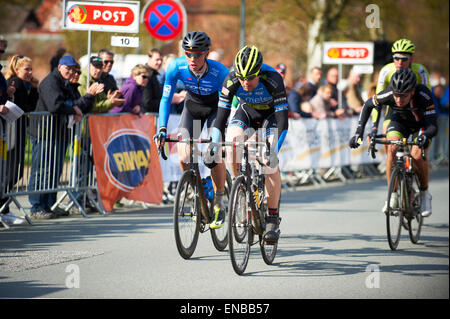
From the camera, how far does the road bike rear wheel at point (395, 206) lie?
30.2 ft

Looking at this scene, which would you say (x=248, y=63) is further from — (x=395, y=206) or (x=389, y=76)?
(x=389, y=76)

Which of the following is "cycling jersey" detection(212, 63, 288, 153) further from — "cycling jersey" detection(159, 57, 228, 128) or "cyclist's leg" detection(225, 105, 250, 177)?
"cycling jersey" detection(159, 57, 228, 128)

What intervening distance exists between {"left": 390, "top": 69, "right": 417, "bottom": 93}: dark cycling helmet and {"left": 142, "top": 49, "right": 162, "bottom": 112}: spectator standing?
4988 millimetres

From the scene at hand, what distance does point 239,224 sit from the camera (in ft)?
24.9

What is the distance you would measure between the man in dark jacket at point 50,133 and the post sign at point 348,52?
341 inches

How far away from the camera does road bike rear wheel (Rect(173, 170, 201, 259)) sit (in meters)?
7.93

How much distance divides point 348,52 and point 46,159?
32.2 ft

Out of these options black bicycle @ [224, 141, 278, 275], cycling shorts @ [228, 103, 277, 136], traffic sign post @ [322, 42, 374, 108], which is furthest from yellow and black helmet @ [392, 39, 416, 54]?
traffic sign post @ [322, 42, 374, 108]

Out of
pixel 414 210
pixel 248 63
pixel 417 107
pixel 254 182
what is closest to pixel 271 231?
pixel 254 182

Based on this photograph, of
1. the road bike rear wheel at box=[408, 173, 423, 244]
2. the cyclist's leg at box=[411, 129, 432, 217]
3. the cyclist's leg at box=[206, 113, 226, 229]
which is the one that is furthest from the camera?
the cyclist's leg at box=[411, 129, 432, 217]

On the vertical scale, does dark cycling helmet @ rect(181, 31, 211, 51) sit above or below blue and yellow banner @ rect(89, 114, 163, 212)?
above

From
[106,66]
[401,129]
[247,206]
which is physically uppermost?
[106,66]
